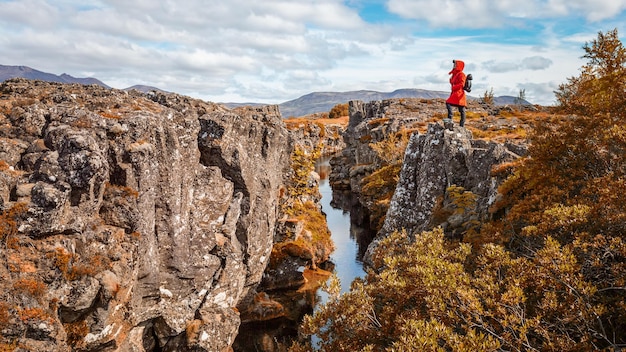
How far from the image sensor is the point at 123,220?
86.4 feet

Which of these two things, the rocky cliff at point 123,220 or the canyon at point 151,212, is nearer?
the rocky cliff at point 123,220

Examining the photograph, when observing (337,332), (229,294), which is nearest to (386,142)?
(229,294)

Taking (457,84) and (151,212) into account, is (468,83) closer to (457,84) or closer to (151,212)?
(457,84)

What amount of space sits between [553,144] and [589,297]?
11.3 metres

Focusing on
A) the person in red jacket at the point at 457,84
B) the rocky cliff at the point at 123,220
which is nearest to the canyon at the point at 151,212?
the rocky cliff at the point at 123,220

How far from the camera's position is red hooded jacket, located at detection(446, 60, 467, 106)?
38.5 m

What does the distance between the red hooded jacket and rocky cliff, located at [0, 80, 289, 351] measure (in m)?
18.4

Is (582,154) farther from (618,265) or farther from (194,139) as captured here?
(194,139)

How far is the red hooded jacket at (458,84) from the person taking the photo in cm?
3850

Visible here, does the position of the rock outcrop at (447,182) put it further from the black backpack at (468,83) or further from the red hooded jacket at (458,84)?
the black backpack at (468,83)

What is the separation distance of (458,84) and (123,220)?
29525 mm

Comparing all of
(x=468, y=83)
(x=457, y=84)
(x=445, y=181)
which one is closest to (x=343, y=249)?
(x=445, y=181)

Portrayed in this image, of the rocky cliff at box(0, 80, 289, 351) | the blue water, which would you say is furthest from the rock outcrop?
the rocky cliff at box(0, 80, 289, 351)

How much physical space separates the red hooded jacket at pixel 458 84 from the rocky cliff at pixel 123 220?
1841cm
